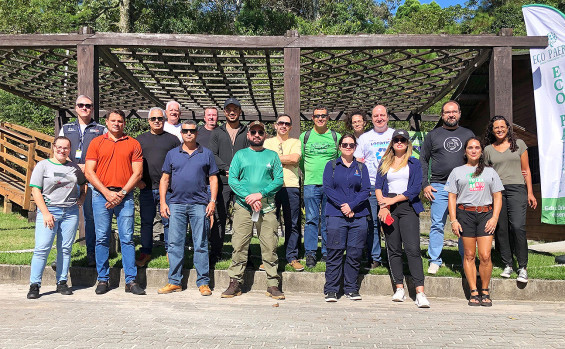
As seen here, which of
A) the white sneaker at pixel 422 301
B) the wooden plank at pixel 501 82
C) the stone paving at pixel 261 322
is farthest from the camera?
the wooden plank at pixel 501 82

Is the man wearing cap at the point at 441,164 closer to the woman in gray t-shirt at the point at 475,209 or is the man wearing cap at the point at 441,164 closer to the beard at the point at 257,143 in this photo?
the woman in gray t-shirt at the point at 475,209

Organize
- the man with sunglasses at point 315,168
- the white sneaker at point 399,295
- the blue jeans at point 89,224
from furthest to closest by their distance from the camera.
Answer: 1. the man with sunglasses at point 315,168
2. the blue jeans at point 89,224
3. the white sneaker at point 399,295

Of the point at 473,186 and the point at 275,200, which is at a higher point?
the point at 473,186

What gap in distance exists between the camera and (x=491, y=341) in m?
4.10

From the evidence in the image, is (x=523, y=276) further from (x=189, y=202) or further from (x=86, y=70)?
(x=86, y=70)

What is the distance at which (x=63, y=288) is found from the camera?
5719 mm

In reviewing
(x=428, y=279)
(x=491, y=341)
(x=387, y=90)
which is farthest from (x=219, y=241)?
(x=387, y=90)

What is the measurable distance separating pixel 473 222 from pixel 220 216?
2913 millimetres

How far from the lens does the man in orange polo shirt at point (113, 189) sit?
575cm

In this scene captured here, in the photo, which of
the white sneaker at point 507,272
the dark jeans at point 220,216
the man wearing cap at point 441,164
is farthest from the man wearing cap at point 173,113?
the white sneaker at point 507,272

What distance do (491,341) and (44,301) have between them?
4.26m

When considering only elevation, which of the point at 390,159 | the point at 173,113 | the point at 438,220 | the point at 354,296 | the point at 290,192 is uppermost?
the point at 173,113

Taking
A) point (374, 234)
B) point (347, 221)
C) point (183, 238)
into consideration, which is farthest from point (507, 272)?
point (183, 238)

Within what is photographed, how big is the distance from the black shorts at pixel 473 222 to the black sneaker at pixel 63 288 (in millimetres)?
4305
